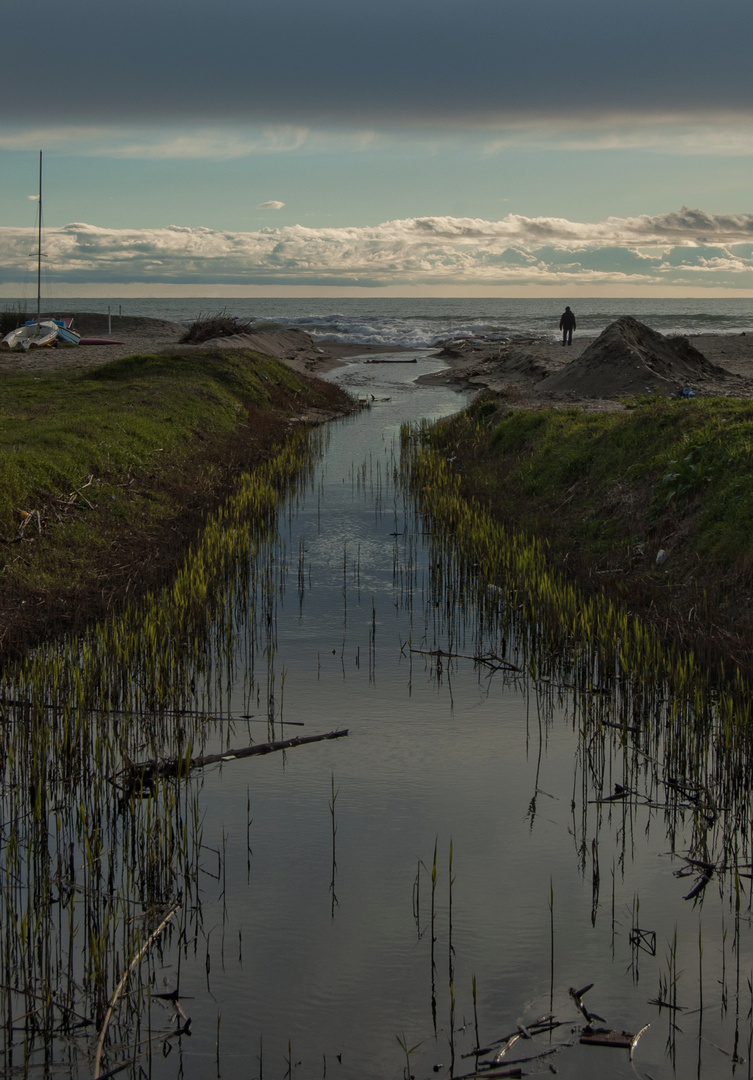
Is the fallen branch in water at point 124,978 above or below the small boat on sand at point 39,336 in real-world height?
below

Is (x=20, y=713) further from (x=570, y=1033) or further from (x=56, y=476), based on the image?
(x=56, y=476)

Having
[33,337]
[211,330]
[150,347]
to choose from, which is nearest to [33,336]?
[33,337]

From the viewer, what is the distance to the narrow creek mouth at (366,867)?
414 centimetres

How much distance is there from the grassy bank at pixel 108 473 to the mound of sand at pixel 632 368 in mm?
8249

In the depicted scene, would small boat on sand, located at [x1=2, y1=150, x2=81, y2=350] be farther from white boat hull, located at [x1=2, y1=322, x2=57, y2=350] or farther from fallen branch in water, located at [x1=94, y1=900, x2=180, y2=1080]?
fallen branch in water, located at [x1=94, y1=900, x2=180, y2=1080]

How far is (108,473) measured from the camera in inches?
569

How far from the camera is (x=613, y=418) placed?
16719mm

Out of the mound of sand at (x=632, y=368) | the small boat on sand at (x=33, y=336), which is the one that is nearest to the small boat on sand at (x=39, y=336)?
the small boat on sand at (x=33, y=336)

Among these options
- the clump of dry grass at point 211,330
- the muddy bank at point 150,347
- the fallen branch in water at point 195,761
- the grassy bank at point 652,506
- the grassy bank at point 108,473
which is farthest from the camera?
the clump of dry grass at point 211,330

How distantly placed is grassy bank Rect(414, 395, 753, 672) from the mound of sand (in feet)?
24.6

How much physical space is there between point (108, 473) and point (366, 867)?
34.0ft

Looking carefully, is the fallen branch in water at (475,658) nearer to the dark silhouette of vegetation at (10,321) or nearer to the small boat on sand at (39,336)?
the small boat on sand at (39,336)

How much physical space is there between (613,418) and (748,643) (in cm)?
916

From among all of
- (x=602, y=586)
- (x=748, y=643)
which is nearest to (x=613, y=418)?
(x=602, y=586)
